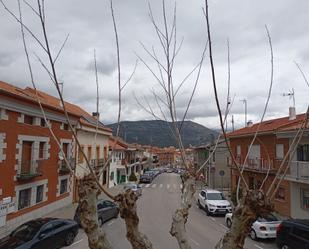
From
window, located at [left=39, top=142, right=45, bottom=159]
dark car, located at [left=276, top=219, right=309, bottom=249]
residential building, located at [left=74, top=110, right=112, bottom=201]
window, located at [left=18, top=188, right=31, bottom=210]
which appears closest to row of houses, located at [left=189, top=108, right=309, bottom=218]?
dark car, located at [left=276, top=219, right=309, bottom=249]

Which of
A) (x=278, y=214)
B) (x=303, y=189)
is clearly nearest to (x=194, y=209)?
(x=278, y=214)

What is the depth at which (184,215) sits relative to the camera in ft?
12.9

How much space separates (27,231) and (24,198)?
7.26 m

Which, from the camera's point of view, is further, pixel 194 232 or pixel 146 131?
pixel 146 131

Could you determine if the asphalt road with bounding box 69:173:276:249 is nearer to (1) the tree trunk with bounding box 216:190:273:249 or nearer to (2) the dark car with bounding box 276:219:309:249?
(2) the dark car with bounding box 276:219:309:249

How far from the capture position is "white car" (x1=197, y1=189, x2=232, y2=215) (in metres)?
22.6

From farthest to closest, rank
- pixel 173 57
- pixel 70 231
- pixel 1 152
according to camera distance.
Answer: pixel 1 152
pixel 70 231
pixel 173 57

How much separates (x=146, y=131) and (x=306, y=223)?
14330 centimetres

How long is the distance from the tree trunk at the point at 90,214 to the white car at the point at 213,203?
20.0 m

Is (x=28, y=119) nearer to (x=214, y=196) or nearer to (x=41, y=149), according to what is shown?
(x=41, y=149)

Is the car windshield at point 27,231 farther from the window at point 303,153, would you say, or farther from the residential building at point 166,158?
the residential building at point 166,158

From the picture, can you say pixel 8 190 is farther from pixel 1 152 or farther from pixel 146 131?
pixel 146 131

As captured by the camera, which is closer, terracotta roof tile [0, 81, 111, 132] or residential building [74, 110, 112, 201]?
terracotta roof tile [0, 81, 111, 132]

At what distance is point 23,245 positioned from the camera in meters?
11.2
